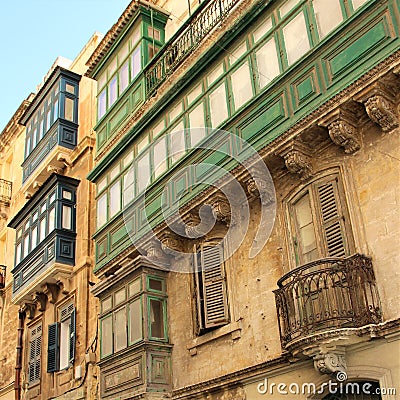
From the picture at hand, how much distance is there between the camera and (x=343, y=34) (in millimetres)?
9531

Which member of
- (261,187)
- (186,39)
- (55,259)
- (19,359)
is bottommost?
(19,359)

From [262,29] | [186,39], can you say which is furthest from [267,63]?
[186,39]

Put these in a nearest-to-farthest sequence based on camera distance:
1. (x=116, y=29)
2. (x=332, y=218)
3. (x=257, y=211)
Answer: (x=332, y=218), (x=257, y=211), (x=116, y=29)

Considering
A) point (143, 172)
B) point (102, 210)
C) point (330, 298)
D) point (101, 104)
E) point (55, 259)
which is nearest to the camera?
point (330, 298)

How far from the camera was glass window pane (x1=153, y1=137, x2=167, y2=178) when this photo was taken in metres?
13.0

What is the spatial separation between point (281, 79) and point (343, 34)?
4.32ft

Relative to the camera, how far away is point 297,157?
10.1 m

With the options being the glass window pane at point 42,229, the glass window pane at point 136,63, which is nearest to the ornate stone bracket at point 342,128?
the glass window pane at point 136,63

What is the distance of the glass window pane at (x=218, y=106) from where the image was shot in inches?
460

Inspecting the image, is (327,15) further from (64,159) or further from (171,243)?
(64,159)

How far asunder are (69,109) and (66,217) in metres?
4.33

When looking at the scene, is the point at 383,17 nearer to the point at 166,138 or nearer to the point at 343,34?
the point at 343,34

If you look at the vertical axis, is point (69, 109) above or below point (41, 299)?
above

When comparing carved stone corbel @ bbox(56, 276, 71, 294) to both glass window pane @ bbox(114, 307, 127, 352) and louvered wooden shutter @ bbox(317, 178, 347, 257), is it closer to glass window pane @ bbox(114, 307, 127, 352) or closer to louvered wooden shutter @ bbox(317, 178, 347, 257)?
glass window pane @ bbox(114, 307, 127, 352)
